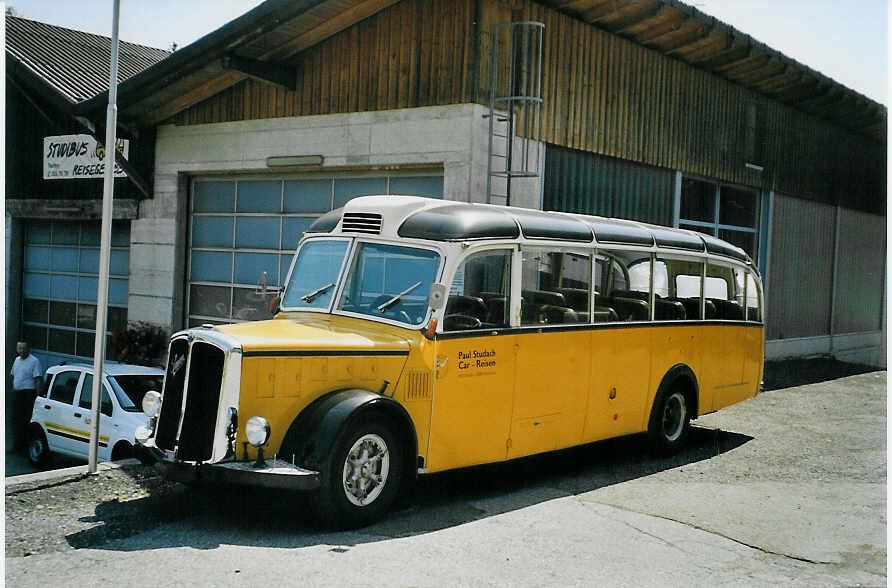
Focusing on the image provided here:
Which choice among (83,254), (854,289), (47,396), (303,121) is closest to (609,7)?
(303,121)

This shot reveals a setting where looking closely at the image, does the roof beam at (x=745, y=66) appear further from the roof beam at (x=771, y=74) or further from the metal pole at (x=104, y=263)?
the metal pole at (x=104, y=263)

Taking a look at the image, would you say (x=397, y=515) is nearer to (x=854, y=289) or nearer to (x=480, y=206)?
(x=480, y=206)

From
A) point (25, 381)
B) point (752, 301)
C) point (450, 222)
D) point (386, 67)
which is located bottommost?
point (25, 381)

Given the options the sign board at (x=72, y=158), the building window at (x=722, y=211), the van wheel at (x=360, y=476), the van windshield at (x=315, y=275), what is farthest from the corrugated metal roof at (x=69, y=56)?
the van wheel at (x=360, y=476)

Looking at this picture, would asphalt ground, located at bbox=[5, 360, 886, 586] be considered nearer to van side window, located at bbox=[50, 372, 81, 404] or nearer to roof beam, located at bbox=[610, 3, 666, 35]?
van side window, located at bbox=[50, 372, 81, 404]

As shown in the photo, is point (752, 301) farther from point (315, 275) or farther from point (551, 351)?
point (315, 275)

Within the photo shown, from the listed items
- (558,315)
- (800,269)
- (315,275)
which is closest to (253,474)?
(315,275)

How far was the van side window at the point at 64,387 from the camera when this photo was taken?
14.4 metres

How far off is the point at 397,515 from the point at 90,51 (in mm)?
18296

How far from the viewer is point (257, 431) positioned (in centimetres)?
694

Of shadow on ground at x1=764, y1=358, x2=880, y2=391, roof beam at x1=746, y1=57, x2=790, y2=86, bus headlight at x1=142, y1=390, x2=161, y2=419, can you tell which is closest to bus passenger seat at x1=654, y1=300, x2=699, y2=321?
bus headlight at x1=142, y1=390, x2=161, y2=419

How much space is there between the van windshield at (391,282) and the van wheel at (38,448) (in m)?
8.35

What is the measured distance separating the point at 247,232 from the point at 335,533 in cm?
1055

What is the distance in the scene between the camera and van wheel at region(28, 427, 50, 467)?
14633 mm
